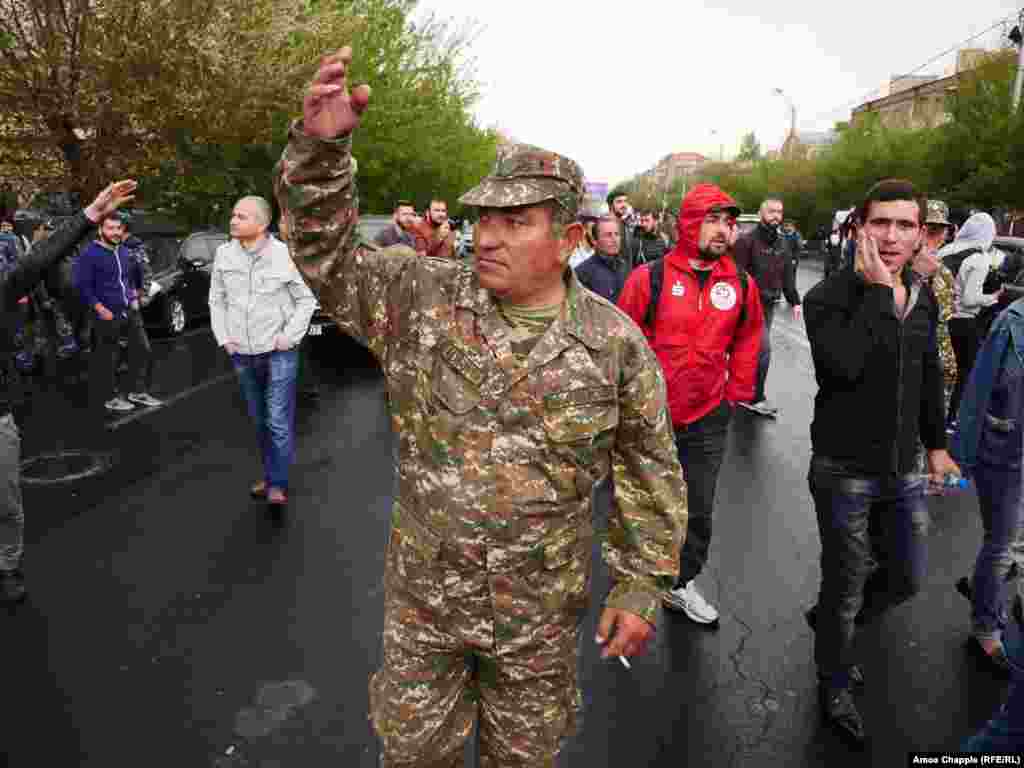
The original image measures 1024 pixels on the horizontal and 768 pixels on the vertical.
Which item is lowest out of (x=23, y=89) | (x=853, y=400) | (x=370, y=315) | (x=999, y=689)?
(x=999, y=689)

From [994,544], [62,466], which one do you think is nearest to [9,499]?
[62,466]

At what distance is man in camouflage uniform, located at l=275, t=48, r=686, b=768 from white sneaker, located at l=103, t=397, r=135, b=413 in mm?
6672

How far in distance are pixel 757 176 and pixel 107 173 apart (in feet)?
185

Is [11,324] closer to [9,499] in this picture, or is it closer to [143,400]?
[9,499]

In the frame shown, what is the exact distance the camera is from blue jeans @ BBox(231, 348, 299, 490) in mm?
4949

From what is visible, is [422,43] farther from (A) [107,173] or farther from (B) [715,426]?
(B) [715,426]

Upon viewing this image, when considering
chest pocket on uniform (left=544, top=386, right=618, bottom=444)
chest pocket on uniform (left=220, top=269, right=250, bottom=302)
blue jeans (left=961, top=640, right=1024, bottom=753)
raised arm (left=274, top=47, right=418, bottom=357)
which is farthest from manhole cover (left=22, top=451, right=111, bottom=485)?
blue jeans (left=961, top=640, right=1024, bottom=753)

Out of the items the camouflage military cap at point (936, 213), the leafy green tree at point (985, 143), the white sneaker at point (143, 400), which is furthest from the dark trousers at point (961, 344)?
the leafy green tree at point (985, 143)

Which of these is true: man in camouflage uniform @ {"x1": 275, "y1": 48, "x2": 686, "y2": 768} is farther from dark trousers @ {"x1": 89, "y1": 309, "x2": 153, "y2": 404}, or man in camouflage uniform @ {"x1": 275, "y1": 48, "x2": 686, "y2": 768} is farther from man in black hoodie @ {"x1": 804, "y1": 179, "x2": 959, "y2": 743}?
dark trousers @ {"x1": 89, "y1": 309, "x2": 153, "y2": 404}

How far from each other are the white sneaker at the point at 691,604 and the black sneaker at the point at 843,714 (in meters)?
0.75

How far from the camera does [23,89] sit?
9.93m

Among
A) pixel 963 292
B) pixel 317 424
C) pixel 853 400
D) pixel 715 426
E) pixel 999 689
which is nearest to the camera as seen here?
pixel 853 400

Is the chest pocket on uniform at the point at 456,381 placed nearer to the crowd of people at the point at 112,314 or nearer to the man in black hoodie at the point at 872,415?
the man in black hoodie at the point at 872,415

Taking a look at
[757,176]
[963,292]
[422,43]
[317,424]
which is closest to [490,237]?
[317,424]
